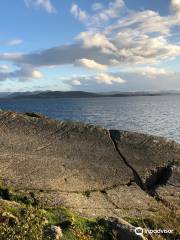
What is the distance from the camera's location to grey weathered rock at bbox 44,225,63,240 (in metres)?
7.66

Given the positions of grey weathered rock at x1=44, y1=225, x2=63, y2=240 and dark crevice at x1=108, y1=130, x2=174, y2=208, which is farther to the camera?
dark crevice at x1=108, y1=130, x2=174, y2=208

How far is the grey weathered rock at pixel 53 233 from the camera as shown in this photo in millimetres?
7660

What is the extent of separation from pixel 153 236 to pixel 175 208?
58.8 inches

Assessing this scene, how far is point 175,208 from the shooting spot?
9922mm

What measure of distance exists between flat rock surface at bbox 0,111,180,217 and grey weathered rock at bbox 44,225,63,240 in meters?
1.54

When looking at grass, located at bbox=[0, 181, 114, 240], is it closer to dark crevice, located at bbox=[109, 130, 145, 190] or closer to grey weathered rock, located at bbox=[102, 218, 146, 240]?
grey weathered rock, located at bbox=[102, 218, 146, 240]

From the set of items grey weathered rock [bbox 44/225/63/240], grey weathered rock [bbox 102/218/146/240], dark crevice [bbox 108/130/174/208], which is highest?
dark crevice [bbox 108/130/174/208]

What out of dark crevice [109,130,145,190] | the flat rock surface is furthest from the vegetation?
dark crevice [109,130,145,190]

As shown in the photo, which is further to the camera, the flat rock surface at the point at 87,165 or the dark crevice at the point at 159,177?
the dark crevice at the point at 159,177

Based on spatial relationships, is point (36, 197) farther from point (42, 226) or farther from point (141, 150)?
point (141, 150)

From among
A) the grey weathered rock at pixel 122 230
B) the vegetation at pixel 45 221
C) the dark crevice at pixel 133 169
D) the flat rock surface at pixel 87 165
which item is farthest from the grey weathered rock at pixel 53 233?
the dark crevice at pixel 133 169

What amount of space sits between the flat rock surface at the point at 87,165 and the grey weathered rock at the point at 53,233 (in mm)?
1537

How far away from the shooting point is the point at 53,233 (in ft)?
25.5

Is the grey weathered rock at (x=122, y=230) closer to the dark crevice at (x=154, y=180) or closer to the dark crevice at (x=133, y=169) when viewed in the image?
the dark crevice at (x=154, y=180)
